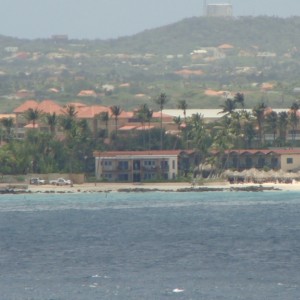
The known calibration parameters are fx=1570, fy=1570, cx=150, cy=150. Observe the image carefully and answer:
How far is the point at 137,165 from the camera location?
15738cm

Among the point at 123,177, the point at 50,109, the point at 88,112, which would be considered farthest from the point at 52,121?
the point at 50,109

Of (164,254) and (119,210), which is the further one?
(119,210)

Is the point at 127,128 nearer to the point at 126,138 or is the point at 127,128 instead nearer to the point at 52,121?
the point at 126,138

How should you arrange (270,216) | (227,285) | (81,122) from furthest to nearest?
(81,122) → (270,216) → (227,285)

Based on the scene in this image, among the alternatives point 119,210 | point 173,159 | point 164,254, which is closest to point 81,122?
point 173,159

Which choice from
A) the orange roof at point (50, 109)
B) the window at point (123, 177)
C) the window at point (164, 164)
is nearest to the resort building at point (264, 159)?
the window at point (164, 164)

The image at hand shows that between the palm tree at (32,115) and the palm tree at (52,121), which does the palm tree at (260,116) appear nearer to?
the palm tree at (52,121)

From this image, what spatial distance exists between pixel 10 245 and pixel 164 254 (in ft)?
39.6

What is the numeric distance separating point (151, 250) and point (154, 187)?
2806 inches

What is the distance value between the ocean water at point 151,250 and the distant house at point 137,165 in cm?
2194

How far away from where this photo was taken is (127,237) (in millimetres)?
91750

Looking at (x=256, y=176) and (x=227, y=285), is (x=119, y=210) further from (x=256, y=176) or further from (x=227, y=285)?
(x=227, y=285)

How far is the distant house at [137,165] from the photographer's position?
513ft

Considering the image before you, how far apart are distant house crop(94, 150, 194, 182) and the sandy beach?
2.72 metres
